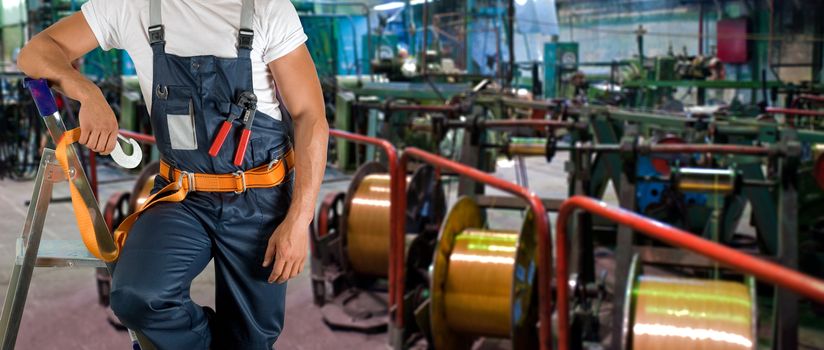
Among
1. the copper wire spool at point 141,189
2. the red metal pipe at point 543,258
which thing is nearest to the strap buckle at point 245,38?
the red metal pipe at point 543,258

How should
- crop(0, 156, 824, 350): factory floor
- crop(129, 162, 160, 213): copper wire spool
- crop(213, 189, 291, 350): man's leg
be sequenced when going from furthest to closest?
crop(129, 162, 160, 213): copper wire spool, crop(0, 156, 824, 350): factory floor, crop(213, 189, 291, 350): man's leg

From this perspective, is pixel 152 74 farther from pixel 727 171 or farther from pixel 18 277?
pixel 727 171

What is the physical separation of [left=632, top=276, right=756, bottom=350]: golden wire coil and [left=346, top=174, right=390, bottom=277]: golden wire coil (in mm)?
2094

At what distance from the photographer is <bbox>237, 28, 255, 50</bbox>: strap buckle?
2102mm

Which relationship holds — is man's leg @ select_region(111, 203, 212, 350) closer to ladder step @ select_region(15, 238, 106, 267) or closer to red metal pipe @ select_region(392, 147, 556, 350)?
ladder step @ select_region(15, 238, 106, 267)

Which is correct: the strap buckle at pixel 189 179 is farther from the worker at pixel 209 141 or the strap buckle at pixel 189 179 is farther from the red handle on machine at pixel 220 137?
the red handle on machine at pixel 220 137

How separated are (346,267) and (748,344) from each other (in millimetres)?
2905

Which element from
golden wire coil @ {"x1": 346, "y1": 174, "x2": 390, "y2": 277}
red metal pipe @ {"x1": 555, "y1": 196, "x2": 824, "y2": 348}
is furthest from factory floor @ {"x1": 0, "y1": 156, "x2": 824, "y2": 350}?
red metal pipe @ {"x1": 555, "y1": 196, "x2": 824, "y2": 348}

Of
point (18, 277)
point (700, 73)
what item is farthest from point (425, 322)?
point (700, 73)

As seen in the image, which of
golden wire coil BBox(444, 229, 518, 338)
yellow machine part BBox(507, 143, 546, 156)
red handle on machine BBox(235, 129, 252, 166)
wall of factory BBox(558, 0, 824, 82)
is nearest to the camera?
red handle on machine BBox(235, 129, 252, 166)

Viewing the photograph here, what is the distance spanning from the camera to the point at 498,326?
434cm

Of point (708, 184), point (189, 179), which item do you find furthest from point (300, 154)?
point (708, 184)

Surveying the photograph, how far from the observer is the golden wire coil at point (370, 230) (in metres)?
5.49

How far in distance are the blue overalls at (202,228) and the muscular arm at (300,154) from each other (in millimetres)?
72
